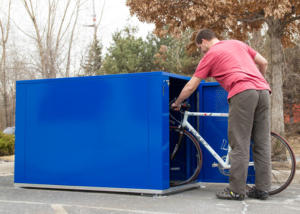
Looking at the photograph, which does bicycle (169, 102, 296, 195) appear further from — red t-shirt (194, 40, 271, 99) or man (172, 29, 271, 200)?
red t-shirt (194, 40, 271, 99)

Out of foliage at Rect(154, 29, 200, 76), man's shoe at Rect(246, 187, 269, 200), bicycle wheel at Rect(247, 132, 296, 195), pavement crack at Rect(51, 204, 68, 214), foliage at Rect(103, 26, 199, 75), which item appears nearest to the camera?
pavement crack at Rect(51, 204, 68, 214)

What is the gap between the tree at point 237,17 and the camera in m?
8.78

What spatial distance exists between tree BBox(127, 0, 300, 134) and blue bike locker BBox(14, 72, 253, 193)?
4127 millimetres

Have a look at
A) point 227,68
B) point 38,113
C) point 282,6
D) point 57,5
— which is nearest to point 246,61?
point 227,68

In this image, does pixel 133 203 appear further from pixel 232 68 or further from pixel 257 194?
pixel 232 68

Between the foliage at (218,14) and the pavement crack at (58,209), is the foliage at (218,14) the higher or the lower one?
the higher one

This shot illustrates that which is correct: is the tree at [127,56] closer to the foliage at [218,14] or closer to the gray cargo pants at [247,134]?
the foliage at [218,14]

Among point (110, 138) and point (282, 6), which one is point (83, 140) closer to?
point (110, 138)

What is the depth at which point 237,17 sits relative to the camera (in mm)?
9695

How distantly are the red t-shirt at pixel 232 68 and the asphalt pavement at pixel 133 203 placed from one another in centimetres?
117

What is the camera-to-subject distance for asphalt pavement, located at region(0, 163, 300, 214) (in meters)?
3.56

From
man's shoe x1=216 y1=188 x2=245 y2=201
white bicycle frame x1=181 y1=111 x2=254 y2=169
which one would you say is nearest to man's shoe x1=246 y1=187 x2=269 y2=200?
man's shoe x1=216 y1=188 x2=245 y2=201

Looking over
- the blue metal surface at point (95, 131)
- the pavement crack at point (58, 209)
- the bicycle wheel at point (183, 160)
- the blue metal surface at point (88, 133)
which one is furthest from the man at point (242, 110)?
the pavement crack at point (58, 209)

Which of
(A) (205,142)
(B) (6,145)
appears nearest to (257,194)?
(A) (205,142)
